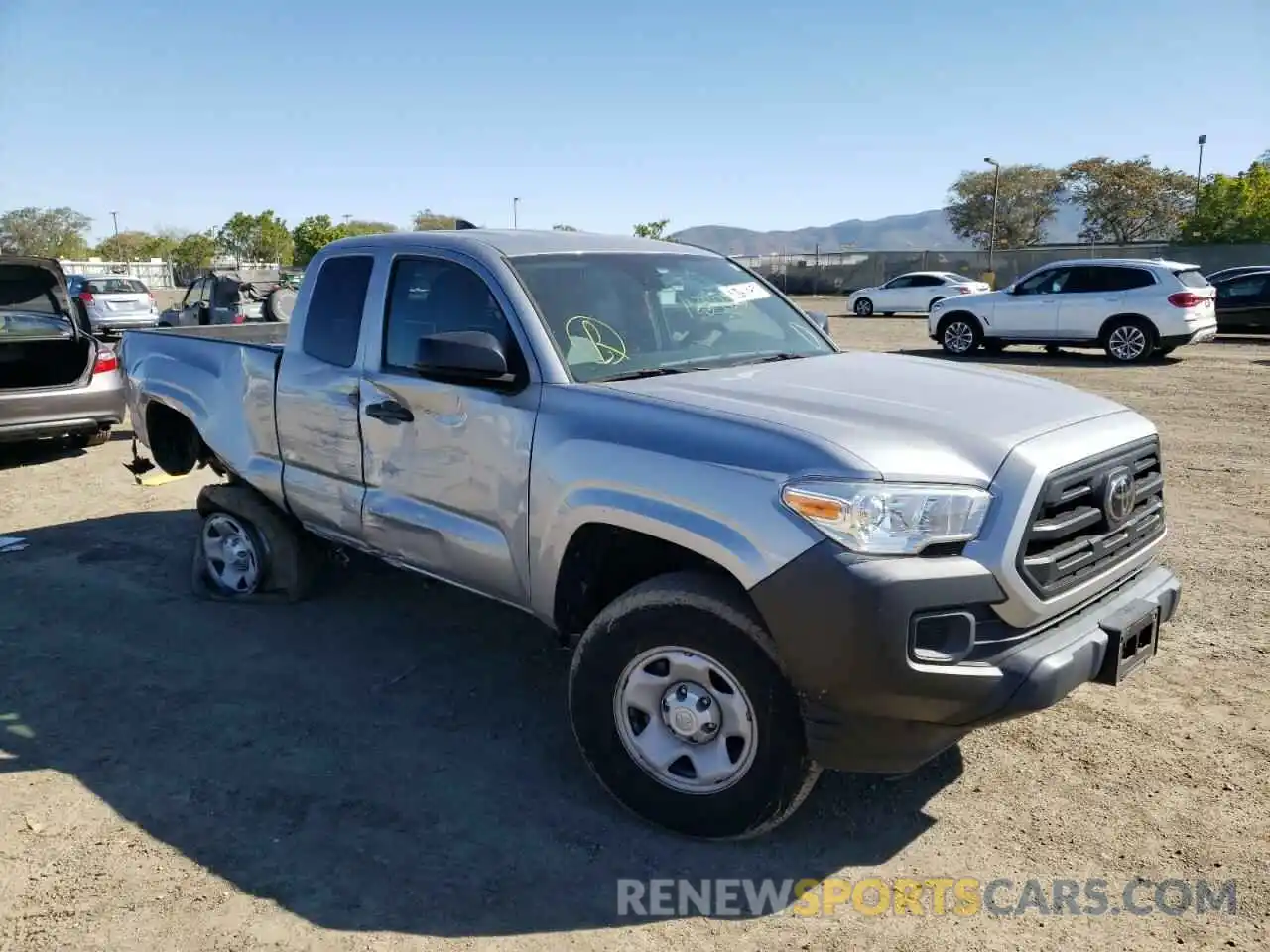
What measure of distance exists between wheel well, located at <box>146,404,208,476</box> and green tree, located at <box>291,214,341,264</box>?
55.0 meters

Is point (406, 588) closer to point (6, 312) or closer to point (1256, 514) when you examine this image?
point (1256, 514)

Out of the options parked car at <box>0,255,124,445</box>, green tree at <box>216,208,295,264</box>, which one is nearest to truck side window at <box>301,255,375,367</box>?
parked car at <box>0,255,124,445</box>

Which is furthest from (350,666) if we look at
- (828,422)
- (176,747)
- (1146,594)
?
(1146,594)

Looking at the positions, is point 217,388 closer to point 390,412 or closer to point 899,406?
point 390,412

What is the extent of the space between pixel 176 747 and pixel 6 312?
7.88m

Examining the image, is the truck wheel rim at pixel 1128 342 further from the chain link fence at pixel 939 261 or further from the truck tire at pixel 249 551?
the chain link fence at pixel 939 261

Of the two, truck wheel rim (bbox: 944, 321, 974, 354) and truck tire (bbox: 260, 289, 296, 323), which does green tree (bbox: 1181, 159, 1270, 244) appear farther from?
truck tire (bbox: 260, 289, 296, 323)

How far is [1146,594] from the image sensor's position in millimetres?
3338

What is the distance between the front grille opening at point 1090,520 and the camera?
2.92 meters

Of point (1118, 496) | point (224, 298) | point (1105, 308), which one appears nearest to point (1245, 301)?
point (1105, 308)

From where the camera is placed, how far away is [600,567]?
363 centimetres

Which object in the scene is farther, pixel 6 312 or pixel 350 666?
pixel 6 312

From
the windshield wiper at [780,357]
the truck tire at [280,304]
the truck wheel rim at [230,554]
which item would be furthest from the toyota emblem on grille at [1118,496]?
the truck tire at [280,304]

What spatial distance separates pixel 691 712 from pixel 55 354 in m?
9.41
